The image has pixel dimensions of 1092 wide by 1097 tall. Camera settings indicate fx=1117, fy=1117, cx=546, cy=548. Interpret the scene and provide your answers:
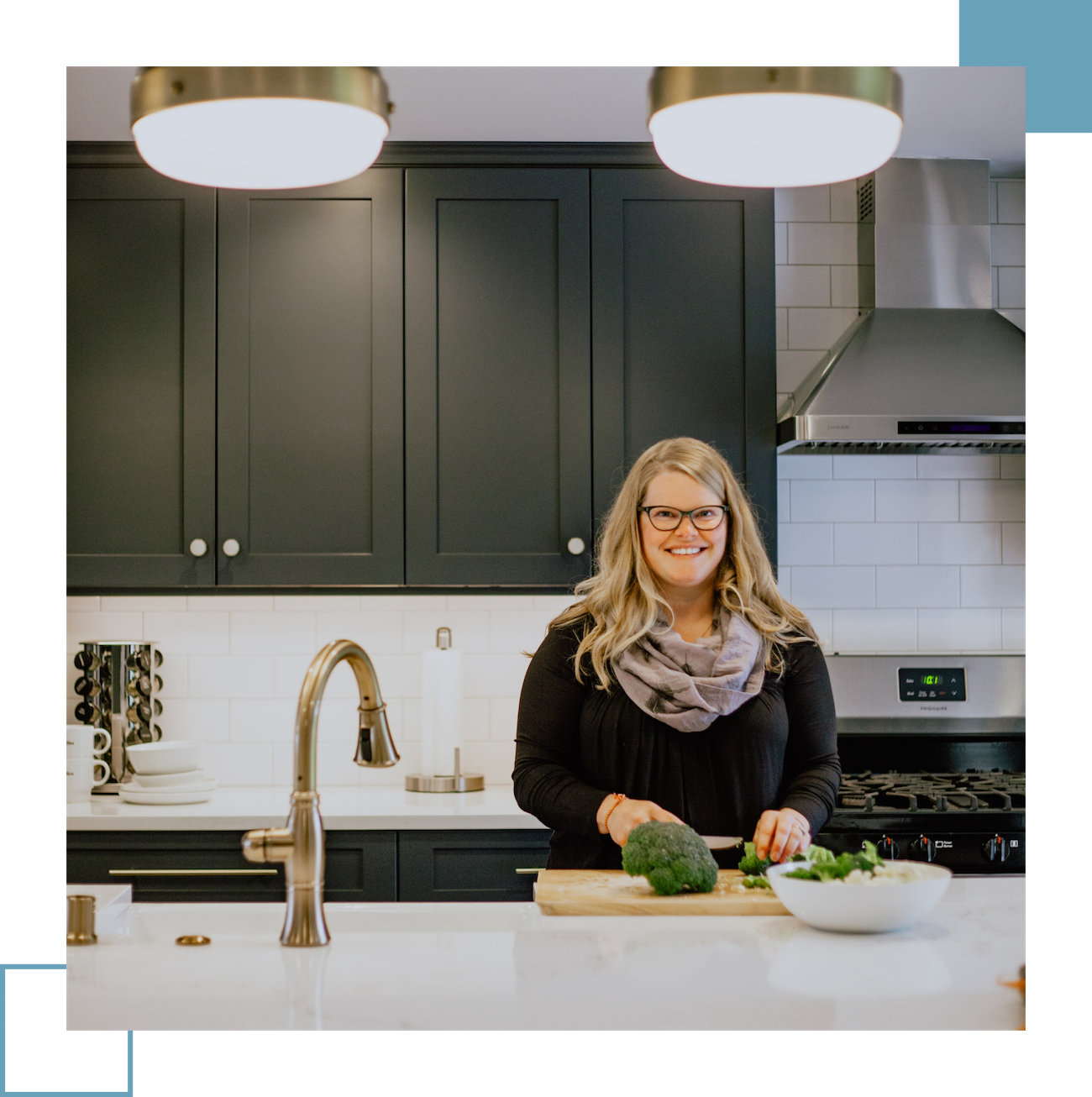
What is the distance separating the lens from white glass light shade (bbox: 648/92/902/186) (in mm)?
1370

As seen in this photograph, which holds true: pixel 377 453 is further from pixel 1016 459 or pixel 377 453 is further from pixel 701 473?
pixel 1016 459

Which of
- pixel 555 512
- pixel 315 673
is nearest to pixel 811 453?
pixel 555 512

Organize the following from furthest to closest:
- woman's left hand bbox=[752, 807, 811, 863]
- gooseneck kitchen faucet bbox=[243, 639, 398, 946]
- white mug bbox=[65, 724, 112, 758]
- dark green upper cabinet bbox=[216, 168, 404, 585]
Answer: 1. dark green upper cabinet bbox=[216, 168, 404, 585]
2. white mug bbox=[65, 724, 112, 758]
3. woman's left hand bbox=[752, 807, 811, 863]
4. gooseneck kitchen faucet bbox=[243, 639, 398, 946]

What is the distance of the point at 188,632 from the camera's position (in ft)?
10.4

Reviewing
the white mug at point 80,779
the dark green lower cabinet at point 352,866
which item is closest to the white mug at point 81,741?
the white mug at point 80,779

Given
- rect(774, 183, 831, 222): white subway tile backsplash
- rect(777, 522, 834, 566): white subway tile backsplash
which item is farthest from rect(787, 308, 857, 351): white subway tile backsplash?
rect(777, 522, 834, 566): white subway tile backsplash

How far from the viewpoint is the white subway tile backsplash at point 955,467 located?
3230mm

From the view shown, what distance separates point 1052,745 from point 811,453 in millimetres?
2281

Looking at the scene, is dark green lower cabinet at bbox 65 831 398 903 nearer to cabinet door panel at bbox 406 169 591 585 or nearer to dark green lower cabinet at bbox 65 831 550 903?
dark green lower cabinet at bbox 65 831 550 903

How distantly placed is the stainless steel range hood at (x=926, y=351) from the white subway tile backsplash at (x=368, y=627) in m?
1.19

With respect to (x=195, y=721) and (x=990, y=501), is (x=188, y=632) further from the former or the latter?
(x=990, y=501)

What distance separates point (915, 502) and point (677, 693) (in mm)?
1685

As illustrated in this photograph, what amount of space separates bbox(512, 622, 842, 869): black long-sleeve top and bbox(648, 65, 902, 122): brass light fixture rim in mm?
917

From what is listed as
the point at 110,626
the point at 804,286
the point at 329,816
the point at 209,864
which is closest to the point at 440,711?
the point at 329,816
